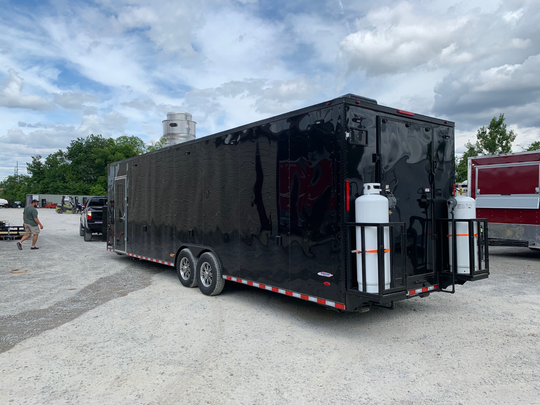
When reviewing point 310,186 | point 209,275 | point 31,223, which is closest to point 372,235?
point 310,186

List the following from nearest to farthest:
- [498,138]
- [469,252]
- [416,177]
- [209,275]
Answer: [469,252] → [416,177] → [209,275] → [498,138]

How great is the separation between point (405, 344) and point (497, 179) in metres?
8.71

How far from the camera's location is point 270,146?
597 centimetres

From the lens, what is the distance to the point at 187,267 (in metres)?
8.07

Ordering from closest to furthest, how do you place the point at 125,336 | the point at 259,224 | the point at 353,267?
1. the point at 353,267
2. the point at 125,336
3. the point at 259,224

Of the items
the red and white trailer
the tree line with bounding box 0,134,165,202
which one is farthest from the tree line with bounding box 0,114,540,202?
the red and white trailer

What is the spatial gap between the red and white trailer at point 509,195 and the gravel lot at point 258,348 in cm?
367

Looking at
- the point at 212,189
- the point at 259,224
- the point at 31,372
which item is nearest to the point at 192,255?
the point at 212,189

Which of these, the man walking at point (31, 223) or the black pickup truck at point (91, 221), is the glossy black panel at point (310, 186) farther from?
the black pickup truck at point (91, 221)

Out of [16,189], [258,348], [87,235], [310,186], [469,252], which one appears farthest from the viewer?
[16,189]

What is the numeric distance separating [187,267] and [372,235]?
4.50m

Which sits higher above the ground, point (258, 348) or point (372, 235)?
point (372, 235)

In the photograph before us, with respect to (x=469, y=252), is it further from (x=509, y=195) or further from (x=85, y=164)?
(x=85, y=164)

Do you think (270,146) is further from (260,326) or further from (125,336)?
(125,336)
